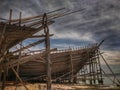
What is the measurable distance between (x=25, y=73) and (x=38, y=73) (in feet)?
5.27

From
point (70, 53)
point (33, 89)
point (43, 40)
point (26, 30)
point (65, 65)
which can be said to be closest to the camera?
point (26, 30)

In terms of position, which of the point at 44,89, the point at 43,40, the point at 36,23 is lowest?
the point at 44,89

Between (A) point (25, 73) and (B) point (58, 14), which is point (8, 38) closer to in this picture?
(B) point (58, 14)

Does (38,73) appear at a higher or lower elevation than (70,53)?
lower

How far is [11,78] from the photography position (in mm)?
20000

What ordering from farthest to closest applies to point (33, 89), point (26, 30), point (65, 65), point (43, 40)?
point (65, 65), point (33, 89), point (43, 40), point (26, 30)

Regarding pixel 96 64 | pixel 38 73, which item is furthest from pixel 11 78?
pixel 96 64

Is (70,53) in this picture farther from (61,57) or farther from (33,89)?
(33,89)

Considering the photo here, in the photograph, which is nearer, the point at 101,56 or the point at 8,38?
the point at 8,38

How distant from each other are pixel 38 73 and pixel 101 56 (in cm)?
743

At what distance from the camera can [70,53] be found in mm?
19984

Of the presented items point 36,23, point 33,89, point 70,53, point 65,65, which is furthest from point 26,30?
point 65,65

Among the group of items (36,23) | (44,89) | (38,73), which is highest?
(36,23)

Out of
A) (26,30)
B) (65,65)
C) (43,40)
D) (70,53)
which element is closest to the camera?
(26,30)
